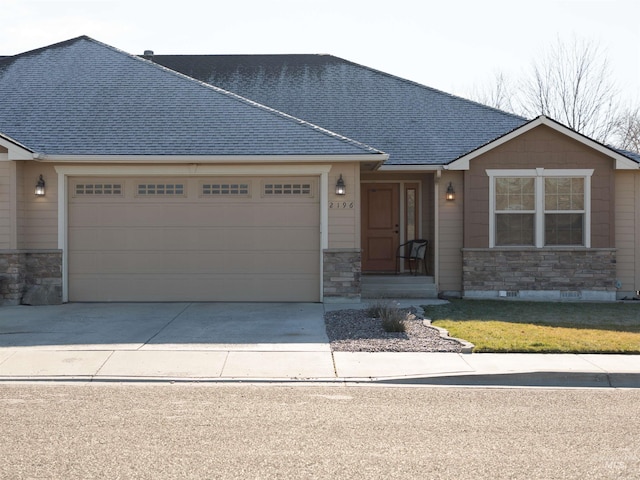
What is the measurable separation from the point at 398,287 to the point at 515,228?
2869mm

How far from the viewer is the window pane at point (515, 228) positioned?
51.8 ft

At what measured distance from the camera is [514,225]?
15789mm

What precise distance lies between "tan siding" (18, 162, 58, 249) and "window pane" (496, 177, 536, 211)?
30.6 feet

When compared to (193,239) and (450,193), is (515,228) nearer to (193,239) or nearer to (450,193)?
(450,193)

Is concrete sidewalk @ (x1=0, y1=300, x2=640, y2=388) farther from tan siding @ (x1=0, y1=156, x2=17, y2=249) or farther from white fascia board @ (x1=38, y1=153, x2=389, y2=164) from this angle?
white fascia board @ (x1=38, y1=153, x2=389, y2=164)

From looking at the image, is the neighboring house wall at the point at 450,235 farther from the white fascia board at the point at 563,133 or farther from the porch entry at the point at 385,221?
the porch entry at the point at 385,221

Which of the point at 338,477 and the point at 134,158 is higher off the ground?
the point at 134,158

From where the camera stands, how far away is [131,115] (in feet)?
50.7

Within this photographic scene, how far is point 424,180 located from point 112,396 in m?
11.9

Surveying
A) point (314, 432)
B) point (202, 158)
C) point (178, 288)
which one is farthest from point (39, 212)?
point (314, 432)

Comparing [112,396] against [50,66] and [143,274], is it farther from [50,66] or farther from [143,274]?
[50,66]

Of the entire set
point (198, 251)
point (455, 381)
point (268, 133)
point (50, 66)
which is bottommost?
point (455, 381)

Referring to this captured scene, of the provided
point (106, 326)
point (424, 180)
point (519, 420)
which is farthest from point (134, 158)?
point (519, 420)

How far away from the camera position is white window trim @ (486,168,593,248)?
1552 centimetres
